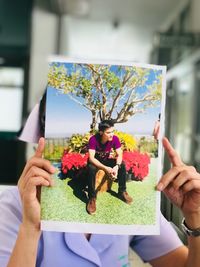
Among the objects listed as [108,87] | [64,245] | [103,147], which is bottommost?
[64,245]

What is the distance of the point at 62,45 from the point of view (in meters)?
5.94

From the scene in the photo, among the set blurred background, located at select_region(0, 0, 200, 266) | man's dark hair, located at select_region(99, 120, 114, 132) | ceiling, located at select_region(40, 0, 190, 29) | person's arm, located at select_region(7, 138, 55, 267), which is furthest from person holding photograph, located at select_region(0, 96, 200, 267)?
ceiling, located at select_region(40, 0, 190, 29)

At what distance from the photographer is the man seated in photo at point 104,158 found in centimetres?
71

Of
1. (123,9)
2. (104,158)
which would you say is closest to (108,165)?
(104,158)

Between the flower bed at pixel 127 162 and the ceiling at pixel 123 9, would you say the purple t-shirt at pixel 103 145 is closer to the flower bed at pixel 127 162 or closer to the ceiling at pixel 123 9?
the flower bed at pixel 127 162

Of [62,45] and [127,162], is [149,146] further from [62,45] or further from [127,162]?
[62,45]

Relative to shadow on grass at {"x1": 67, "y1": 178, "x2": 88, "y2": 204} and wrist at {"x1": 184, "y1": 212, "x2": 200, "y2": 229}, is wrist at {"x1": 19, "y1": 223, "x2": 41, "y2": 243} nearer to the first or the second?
shadow on grass at {"x1": 67, "y1": 178, "x2": 88, "y2": 204}

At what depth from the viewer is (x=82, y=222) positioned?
0.70 metres

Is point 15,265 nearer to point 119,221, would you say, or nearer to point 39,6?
point 119,221

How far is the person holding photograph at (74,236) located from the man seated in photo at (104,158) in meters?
0.07

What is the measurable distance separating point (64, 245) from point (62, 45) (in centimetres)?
534

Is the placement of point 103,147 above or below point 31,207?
above

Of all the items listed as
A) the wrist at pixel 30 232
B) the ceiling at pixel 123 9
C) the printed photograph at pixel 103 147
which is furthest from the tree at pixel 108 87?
Answer: the ceiling at pixel 123 9

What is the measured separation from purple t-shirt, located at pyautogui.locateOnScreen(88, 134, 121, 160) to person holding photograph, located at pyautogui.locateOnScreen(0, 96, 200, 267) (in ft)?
0.27
